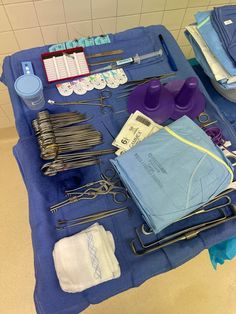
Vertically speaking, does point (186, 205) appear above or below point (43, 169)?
below

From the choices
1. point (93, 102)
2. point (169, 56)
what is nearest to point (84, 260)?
point (93, 102)

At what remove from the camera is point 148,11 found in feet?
4.58

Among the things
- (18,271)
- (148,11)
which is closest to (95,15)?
(148,11)

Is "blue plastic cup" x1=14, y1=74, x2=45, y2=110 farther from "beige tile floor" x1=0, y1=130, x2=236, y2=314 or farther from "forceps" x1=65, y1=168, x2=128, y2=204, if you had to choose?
"beige tile floor" x1=0, y1=130, x2=236, y2=314

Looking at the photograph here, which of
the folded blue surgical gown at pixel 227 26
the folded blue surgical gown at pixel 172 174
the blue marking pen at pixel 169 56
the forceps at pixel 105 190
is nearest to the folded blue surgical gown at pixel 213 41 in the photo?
the folded blue surgical gown at pixel 227 26

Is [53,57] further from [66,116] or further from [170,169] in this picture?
[170,169]

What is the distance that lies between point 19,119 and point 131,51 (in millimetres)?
538

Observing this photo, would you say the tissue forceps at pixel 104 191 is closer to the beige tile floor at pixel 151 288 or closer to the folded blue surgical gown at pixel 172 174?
the folded blue surgical gown at pixel 172 174

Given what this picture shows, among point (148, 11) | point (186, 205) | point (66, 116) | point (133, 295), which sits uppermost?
point (148, 11)

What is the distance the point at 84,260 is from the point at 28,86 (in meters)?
0.58

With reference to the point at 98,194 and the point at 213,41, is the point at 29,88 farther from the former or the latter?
the point at 213,41

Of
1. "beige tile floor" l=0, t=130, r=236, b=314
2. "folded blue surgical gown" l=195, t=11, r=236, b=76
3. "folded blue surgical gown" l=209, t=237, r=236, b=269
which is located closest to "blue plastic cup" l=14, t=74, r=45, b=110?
"folded blue surgical gown" l=195, t=11, r=236, b=76

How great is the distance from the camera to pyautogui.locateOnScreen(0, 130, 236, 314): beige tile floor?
55.8 inches

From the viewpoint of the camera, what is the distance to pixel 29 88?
2.90 feet
